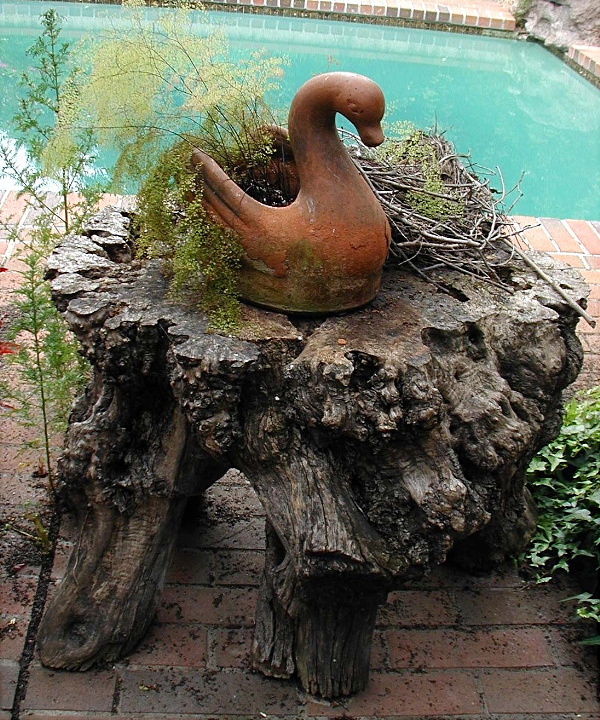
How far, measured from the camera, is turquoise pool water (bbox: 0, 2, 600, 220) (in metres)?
6.55

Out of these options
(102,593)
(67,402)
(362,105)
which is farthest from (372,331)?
(67,402)

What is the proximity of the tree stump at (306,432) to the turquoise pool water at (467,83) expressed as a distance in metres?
3.90

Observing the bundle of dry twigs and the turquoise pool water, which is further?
the turquoise pool water

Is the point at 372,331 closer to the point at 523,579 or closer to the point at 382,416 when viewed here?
the point at 382,416

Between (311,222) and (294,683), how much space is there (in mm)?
1200

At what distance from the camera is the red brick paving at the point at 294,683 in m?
2.12

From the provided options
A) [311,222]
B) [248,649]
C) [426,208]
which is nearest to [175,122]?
[311,222]

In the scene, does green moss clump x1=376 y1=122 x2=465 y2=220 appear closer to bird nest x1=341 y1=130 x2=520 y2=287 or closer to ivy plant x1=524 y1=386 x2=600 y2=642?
bird nest x1=341 y1=130 x2=520 y2=287

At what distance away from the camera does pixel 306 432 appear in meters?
1.89

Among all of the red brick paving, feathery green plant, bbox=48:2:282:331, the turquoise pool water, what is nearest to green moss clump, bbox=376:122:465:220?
feathery green plant, bbox=48:2:282:331

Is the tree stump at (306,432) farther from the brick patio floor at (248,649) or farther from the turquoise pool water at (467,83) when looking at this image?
the turquoise pool water at (467,83)

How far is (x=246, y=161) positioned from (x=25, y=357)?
2.87 ft

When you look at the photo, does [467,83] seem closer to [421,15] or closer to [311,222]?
[421,15]

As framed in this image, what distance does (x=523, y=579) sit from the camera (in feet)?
8.50
